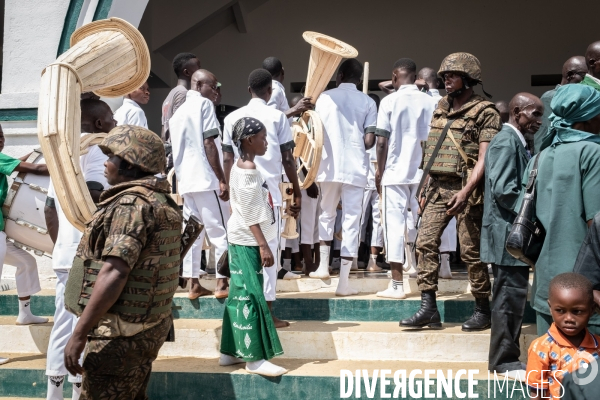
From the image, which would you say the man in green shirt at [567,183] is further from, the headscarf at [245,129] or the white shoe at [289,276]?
the white shoe at [289,276]

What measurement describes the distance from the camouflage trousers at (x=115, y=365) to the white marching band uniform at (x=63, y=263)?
1314 millimetres

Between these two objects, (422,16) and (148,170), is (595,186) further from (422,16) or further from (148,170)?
(422,16)

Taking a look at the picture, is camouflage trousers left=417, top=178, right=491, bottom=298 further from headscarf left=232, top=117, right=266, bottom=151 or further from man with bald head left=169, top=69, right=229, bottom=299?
man with bald head left=169, top=69, right=229, bottom=299

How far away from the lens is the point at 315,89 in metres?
7.36

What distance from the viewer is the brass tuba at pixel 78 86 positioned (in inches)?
164

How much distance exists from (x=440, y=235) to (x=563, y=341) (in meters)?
2.38

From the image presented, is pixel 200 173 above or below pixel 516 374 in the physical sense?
above

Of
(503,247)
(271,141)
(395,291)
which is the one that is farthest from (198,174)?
(503,247)

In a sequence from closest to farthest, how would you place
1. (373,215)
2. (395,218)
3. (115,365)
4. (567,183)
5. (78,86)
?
1. (115,365)
2. (567,183)
3. (78,86)
4. (395,218)
5. (373,215)

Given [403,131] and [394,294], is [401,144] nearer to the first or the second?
[403,131]

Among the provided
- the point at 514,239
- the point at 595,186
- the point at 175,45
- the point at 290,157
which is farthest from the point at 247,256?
the point at 175,45

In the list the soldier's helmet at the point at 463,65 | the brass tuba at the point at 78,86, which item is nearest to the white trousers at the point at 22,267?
the brass tuba at the point at 78,86

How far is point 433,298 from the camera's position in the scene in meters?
5.88

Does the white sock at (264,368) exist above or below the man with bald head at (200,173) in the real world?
below
